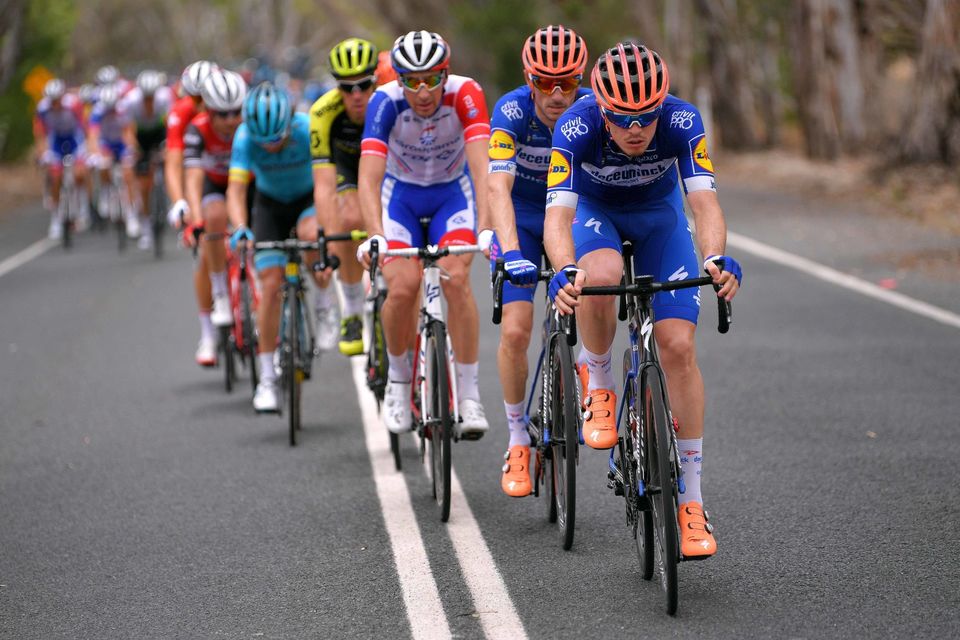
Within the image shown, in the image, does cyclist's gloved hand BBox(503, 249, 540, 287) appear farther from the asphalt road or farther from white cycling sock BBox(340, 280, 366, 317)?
white cycling sock BBox(340, 280, 366, 317)

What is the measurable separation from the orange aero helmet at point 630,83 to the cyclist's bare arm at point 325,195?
3341 mm

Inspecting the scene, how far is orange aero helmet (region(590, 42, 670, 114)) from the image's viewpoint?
18.7ft

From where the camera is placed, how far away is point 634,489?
5762mm

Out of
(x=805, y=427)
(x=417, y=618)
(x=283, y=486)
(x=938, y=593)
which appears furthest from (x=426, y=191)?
(x=938, y=593)

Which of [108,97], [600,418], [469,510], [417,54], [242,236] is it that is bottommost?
[469,510]

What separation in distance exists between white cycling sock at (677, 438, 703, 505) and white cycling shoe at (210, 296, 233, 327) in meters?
5.76

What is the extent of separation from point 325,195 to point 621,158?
3090 mm

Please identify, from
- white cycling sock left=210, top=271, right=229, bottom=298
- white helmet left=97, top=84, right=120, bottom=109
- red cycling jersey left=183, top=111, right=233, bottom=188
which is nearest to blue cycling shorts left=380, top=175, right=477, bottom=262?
red cycling jersey left=183, top=111, right=233, bottom=188

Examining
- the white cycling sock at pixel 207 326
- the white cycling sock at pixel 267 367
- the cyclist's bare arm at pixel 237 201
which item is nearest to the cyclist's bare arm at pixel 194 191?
the cyclist's bare arm at pixel 237 201

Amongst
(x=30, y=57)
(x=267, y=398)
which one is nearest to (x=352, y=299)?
(x=267, y=398)

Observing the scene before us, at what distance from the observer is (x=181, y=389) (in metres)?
11.2

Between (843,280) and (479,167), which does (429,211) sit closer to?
(479,167)

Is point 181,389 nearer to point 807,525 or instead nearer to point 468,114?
point 468,114

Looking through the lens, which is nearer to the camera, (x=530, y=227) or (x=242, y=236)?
(x=530, y=227)
